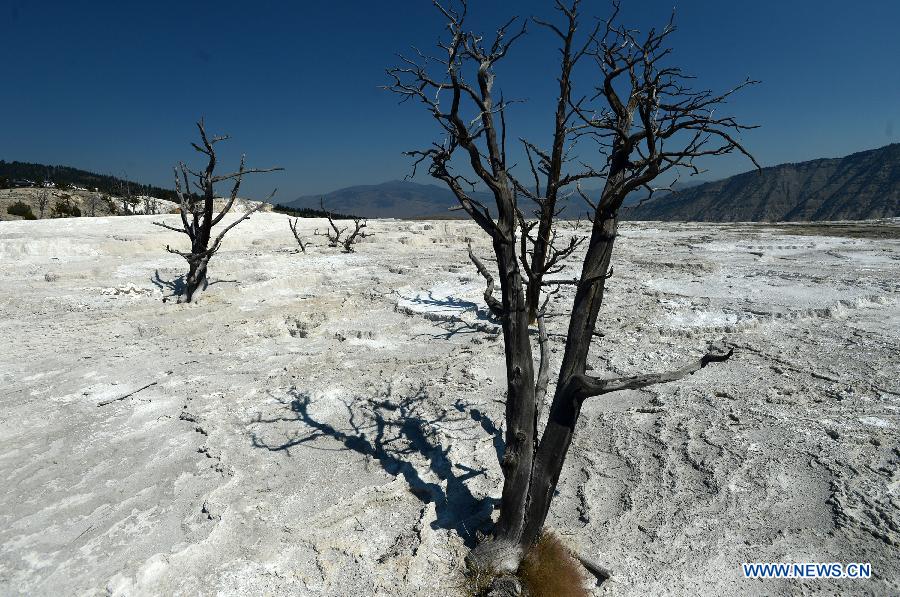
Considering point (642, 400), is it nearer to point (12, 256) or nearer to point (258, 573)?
point (258, 573)

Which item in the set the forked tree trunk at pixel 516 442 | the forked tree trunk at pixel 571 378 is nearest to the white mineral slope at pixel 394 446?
A: the forked tree trunk at pixel 516 442

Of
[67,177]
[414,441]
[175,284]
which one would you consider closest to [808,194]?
[175,284]

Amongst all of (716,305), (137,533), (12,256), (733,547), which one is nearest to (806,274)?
(716,305)

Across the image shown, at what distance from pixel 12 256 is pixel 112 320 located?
741 centimetres

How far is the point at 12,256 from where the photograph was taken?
1309 cm

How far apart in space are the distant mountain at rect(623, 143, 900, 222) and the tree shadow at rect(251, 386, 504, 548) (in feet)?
194

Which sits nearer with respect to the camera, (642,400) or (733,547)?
(733,547)

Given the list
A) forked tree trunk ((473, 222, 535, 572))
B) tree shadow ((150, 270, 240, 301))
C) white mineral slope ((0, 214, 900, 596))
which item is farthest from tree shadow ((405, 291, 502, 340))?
forked tree trunk ((473, 222, 535, 572))

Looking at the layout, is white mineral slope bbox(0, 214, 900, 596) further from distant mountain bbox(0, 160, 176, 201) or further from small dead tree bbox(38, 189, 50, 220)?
distant mountain bbox(0, 160, 176, 201)

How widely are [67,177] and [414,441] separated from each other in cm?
7049

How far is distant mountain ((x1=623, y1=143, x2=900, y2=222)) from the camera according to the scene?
195ft

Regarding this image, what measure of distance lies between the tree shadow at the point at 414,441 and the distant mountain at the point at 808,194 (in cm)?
5907

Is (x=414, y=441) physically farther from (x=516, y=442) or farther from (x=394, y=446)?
(x=516, y=442)

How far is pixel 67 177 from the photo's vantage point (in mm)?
56906
